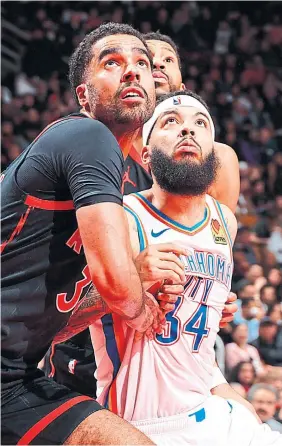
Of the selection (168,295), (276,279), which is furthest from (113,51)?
(276,279)

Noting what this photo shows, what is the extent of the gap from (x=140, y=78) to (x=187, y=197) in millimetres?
661

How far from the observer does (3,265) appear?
2.88 meters

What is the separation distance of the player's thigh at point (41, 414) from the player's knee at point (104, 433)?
2cm

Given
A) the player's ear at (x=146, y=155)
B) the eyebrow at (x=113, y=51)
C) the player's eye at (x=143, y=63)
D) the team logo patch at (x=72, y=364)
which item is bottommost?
the team logo patch at (x=72, y=364)

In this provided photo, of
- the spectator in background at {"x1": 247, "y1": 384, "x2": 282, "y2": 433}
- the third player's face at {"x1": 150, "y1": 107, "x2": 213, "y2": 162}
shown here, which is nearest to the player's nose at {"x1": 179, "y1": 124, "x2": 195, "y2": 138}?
the third player's face at {"x1": 150, "y1": 107, "x2": 213, "y2": 162}

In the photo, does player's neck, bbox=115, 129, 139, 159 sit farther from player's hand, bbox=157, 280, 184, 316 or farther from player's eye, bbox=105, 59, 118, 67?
player's hand, bbox=157, 280, 184, 316

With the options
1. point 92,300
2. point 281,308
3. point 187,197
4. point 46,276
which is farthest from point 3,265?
point 281,308

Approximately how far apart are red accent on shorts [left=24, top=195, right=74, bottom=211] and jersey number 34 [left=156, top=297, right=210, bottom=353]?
30.9 inches

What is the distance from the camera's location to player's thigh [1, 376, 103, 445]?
2.81m

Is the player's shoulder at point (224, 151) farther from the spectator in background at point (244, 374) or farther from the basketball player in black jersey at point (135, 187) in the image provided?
the spectator in background at point (244, 374)

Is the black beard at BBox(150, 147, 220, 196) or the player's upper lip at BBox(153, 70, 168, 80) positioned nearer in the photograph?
the black beard at BBox(150, 147, 220, 196)

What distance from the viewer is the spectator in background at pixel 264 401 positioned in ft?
20.4

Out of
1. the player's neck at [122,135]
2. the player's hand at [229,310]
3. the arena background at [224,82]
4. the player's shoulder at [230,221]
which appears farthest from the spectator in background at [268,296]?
the player's neck at [122,135]

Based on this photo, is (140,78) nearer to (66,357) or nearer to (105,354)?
(105,354)
